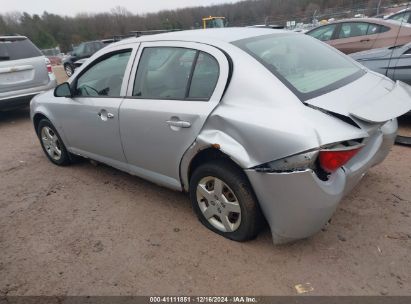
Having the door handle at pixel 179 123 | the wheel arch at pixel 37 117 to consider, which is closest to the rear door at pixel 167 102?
the door handle at pixel 179 123

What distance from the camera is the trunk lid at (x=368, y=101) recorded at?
237 cm

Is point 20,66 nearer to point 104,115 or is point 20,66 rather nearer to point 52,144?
point 52,144

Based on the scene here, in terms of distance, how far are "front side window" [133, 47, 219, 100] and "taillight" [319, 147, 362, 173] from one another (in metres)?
0.98

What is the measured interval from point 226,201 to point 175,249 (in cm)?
58

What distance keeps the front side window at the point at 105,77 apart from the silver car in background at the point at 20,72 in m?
3.68

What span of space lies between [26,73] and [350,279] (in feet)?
22.7

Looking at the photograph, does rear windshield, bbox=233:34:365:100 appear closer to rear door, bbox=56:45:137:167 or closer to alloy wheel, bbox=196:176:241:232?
alloy wheel, bbox=196:176:241:232

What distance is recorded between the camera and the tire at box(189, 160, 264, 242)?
2.62m

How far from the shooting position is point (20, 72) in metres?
7.02

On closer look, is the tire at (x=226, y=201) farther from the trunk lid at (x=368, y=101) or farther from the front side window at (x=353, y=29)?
the front side window at (x=353, y=29)

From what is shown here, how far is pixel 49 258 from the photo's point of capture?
9.66 ft

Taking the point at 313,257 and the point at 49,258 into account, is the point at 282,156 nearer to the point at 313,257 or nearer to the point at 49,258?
the point at 313,257

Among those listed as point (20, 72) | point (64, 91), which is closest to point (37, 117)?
point (64, 91)

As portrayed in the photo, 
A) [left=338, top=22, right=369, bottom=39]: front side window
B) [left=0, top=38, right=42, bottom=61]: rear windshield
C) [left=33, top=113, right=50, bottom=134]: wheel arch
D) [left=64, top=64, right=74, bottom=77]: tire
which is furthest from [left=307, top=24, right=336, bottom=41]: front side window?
[left=64, top=64, right=74, bottom=77]: tire
